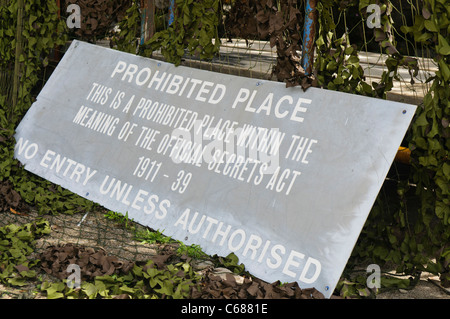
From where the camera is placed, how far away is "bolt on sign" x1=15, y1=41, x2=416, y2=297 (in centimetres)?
356

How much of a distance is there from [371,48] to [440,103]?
258 inches

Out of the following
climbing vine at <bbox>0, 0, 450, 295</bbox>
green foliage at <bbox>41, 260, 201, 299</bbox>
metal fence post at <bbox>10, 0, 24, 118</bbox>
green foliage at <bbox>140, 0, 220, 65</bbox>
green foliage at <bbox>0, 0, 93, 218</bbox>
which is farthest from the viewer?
metal fence post at <bbox>10, 0, 24, 118</bbox>

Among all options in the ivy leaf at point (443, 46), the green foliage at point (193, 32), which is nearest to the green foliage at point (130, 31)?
the green foliage at point (193, 32)

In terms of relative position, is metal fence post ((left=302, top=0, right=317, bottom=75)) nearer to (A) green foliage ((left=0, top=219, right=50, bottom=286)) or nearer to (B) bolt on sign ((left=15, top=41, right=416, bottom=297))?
(B) bolt on sign ((left=15, top=41, right=416, bottom=297))

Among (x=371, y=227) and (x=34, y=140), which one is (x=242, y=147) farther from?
(x=34, y=140)

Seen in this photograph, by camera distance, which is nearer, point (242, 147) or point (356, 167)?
point (356, 167)

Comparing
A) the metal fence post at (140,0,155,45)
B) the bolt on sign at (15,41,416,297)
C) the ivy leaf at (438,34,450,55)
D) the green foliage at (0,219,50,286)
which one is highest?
the metal fence post at (140,0,155,45)

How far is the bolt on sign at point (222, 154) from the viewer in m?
3.56

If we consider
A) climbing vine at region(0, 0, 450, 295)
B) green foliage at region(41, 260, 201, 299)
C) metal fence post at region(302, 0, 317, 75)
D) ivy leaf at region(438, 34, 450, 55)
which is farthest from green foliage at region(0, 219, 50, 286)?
ivy leaf at region(438, 34, 450, 55)

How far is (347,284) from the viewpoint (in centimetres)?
352

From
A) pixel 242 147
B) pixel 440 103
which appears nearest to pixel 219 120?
pixel 242 147

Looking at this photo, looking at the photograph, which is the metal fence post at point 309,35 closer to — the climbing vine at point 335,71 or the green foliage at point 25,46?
the climbing vine at point 335,71

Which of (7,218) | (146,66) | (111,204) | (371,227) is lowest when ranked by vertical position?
(7,218)

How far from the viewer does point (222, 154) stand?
168 inches
